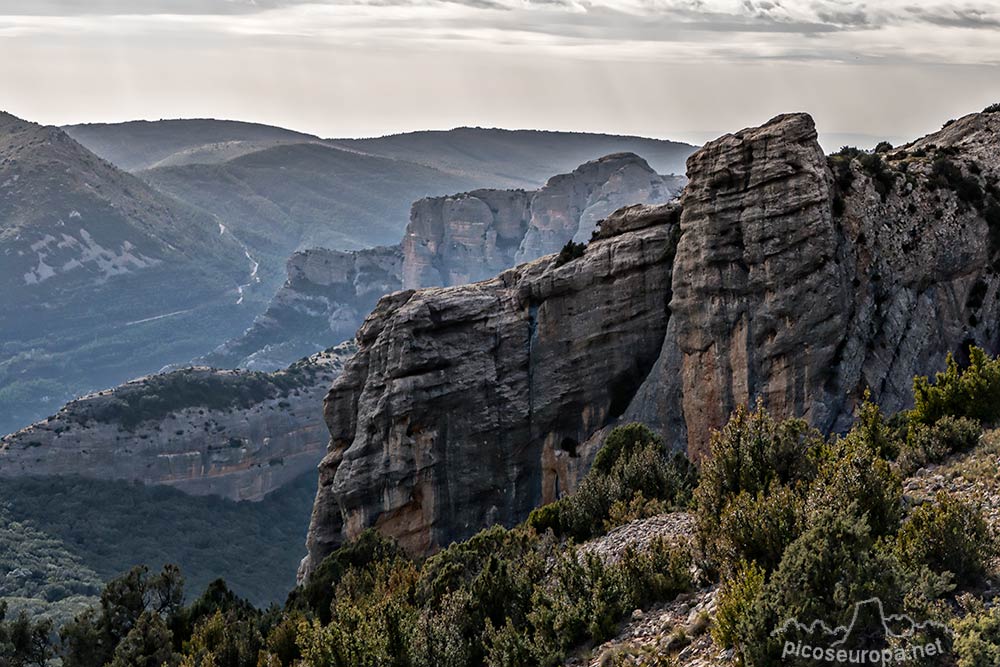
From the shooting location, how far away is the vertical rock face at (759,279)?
124 ft

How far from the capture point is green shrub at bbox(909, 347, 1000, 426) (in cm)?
2448

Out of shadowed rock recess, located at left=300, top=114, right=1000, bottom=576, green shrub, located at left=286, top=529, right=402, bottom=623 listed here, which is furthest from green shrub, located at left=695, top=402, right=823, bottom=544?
shadowed rock recess, located at left=300, top=114, right=1000, bottom=576

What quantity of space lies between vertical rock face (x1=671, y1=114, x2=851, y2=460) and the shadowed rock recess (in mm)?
69

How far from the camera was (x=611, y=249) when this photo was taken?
44219 millimetres

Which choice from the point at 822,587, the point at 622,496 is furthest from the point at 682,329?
the point at 822,587

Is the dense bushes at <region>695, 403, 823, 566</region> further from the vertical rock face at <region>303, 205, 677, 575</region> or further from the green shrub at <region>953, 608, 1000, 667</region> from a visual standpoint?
the vertical rock face at <region>303, 205, 677, 575</region>

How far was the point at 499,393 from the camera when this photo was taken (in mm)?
45625

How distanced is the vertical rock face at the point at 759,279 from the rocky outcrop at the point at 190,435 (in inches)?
2883

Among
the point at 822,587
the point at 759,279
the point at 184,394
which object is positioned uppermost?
the point at 822,587

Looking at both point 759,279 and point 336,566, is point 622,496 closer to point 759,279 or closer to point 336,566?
point 336,566

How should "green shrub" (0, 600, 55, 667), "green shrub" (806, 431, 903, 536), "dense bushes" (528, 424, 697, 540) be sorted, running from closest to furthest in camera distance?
1. "green shrub" (806, 431, 903, 536)
2. "dense bushes" (528, 424, 697, 540)
3. "green shrub" (0, 600, 55, 667)

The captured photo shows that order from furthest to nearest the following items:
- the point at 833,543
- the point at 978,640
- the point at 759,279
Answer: the point at 759,279
the point at 833,543
the point at 978,640

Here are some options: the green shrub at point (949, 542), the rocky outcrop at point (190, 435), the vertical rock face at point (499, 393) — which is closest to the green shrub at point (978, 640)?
the green shrub at point (949, 542)

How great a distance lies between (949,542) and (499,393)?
3139 cm
